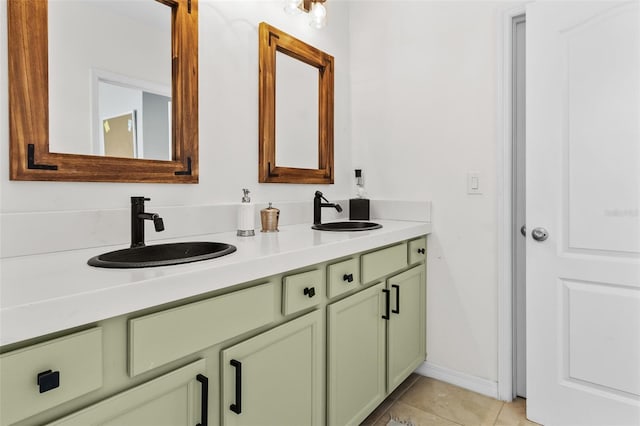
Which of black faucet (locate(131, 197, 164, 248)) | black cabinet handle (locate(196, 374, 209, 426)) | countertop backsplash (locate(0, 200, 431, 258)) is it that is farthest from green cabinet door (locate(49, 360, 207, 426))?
countertop backsplash (locate(0, 200, 431, 258))

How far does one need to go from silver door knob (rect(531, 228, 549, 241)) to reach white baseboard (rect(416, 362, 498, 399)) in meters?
0.81

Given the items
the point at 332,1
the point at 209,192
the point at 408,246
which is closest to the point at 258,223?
the point at 209,192

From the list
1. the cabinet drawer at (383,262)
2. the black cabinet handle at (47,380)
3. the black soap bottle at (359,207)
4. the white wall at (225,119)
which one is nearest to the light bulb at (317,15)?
the white wall at (225,119)

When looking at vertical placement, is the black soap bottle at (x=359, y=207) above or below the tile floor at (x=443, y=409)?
above

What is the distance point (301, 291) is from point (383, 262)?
58cm

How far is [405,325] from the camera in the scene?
1.93m

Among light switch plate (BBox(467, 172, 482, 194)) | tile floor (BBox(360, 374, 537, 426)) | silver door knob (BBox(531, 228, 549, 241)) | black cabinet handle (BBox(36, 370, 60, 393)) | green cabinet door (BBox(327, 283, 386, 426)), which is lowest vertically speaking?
tile floor (BBox(360, 374, 537, 426))

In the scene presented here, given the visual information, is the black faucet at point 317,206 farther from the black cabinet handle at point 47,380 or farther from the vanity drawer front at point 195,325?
the black cabinet handle at point 47,380

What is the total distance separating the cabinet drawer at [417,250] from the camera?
6.55 ft

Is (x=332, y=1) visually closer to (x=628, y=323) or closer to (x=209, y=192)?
(x=209, y=192)

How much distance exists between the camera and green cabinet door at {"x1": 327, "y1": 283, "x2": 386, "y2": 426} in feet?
4.62

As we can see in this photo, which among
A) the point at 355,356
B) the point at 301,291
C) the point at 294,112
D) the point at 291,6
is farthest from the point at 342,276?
the point at 291,6

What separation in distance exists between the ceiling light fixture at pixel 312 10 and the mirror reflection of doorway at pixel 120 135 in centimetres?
105

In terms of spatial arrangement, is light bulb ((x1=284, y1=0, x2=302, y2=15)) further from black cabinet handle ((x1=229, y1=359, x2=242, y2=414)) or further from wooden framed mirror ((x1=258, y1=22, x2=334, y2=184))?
black cabinet handle ((x1=229, y1=359, x2=242, y2=414))
